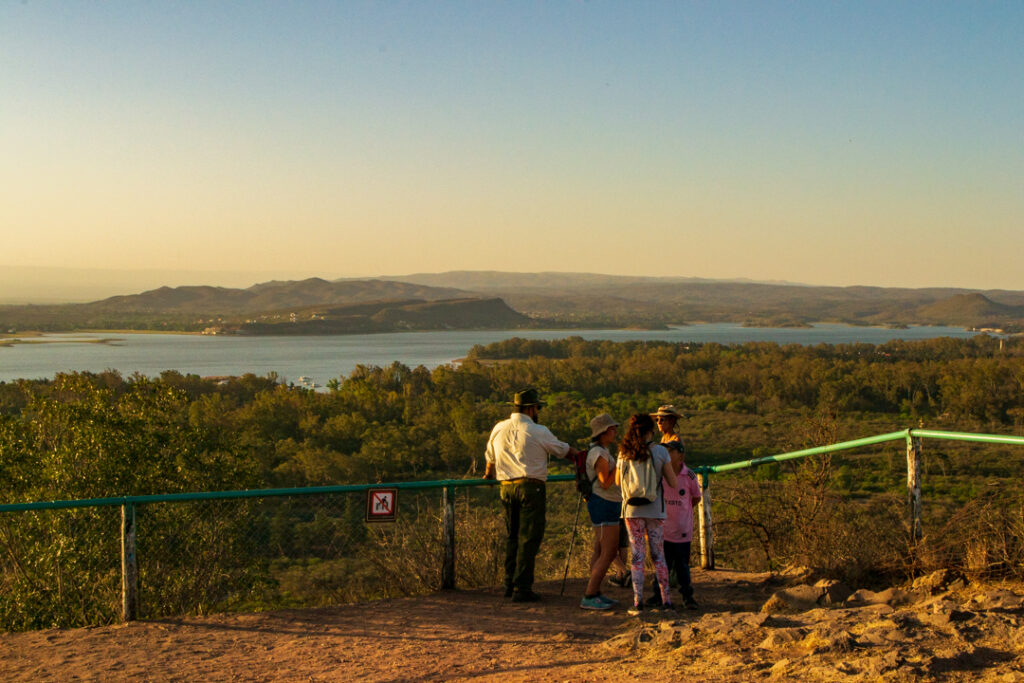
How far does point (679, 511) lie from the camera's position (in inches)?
262

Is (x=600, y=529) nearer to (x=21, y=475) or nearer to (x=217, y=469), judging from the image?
(x=21, y=475)

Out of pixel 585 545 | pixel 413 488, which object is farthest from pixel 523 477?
pixel 585 545

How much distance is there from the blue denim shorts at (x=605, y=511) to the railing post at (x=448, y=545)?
1.20 meters

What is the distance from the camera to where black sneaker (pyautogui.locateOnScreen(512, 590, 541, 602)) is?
6.84 meters

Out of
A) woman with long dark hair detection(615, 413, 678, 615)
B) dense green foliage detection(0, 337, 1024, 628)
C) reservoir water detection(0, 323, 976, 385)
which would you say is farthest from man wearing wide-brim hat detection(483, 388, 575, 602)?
reservoir water detection(0, 323, 976, 385)

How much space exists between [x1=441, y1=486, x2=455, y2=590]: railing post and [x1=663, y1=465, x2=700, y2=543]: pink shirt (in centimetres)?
171

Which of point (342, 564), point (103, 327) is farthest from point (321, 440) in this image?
point (103, 327)

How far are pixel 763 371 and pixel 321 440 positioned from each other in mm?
47921

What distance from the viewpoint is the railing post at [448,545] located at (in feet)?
23.8

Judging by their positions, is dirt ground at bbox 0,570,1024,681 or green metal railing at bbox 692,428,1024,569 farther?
green metal railing at bbox 692,428,1024,569

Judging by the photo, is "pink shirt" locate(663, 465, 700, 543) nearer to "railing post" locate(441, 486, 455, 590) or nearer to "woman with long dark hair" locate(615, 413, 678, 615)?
"woman with long dark hair" locate(615, 413, 678, 615)

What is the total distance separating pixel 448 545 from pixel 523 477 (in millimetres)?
1047

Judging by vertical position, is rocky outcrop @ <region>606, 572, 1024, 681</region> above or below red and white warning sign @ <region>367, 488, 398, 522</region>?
below

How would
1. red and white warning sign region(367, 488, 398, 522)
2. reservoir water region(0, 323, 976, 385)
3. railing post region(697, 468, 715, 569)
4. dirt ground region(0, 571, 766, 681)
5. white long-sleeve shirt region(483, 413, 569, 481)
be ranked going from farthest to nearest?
reservoir water region(0, 323, 976, 385) → railing post region(697, 468, 715, 569) → red and white warning sign region(367, 488, 398, 522) → white long-sleeve shirt region(483, 413, 569, 481) → dirt ground region(0, 571, 766, 681)
